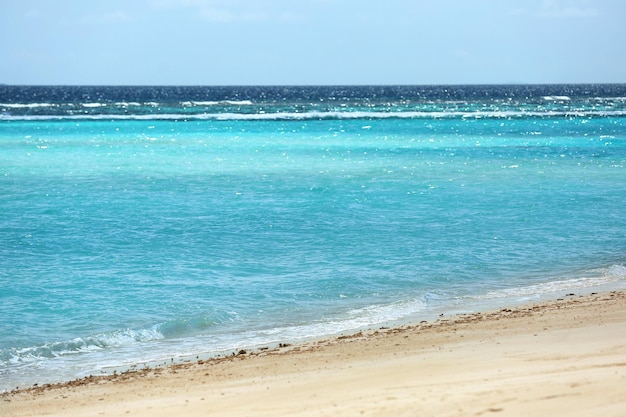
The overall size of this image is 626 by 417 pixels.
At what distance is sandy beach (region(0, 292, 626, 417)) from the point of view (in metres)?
6.34

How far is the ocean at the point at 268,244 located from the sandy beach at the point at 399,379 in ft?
3.16

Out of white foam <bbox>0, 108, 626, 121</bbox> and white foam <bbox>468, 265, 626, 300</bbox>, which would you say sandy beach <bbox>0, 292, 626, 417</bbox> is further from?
white foam <bbox>0, 108, 626, 121</bbox>

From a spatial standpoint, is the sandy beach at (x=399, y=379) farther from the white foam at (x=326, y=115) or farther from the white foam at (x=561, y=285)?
the white foam at (x=326, y=115)

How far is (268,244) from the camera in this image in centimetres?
1543

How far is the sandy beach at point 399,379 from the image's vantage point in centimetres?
634

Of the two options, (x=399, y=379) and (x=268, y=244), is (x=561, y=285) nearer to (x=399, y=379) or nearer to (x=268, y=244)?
(x=268, y=244)

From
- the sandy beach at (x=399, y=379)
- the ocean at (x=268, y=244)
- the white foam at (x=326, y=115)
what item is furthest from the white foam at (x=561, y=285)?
the white foam at (x=326, y=115)

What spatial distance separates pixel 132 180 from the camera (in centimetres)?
2666

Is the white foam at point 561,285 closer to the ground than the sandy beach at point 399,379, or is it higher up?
closer to the ground

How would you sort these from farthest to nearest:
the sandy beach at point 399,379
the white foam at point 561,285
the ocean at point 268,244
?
the white foam at point 561,285, the ocean at point 268,244, the sandy beach at point 399,379

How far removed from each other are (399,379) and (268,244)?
839cm

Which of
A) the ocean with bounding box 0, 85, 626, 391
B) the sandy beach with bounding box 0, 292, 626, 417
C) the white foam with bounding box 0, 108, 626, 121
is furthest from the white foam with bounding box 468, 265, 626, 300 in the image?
the white foam with bounding box 0, 108, 626, 121

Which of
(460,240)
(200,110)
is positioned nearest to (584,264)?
(460,240)

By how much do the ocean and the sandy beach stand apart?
3.16 feet
